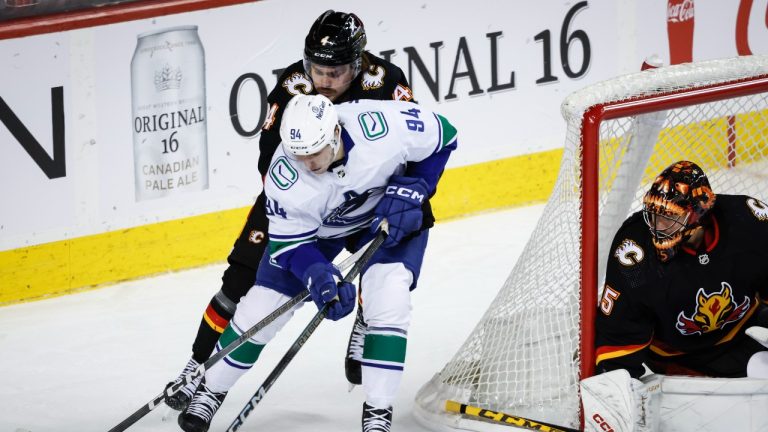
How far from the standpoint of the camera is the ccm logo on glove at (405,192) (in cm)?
349

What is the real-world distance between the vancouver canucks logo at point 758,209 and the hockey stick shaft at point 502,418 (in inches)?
28.2

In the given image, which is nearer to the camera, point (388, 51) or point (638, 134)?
point (638, 134)

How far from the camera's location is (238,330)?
3598mm

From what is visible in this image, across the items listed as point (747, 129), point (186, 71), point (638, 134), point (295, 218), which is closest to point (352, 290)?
point (295, 218)

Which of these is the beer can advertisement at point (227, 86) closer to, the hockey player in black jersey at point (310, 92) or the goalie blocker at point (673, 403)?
the hockey player in black jersey at point (310, 92)

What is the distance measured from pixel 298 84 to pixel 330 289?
73 centimetres

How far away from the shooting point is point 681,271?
328 cm

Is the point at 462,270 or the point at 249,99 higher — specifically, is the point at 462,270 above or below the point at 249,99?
below

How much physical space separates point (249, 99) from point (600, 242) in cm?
182

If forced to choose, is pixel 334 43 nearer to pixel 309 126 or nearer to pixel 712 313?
pixel 309 126

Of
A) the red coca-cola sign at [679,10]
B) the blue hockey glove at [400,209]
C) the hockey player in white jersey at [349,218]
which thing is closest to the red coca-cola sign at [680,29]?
the red coca-cola sign at [679,10]

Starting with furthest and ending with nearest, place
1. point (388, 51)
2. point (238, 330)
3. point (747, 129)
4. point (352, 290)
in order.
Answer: point (388, 51), point (747, 129), point (238, 330), point (352, 290)

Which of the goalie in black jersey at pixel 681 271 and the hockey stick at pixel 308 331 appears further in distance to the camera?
the hockey stick at pixel 308 331

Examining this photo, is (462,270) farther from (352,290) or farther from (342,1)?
(352,290)
